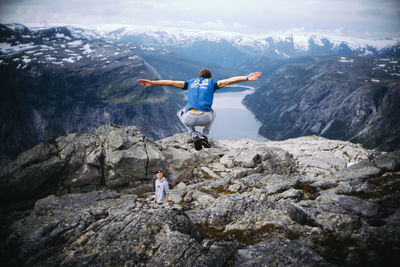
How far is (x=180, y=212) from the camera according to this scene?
1066 centimetres

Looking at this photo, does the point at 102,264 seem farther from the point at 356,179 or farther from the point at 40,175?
the point at 356,179

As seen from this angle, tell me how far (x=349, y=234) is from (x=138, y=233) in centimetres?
943

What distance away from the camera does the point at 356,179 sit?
18312 mm

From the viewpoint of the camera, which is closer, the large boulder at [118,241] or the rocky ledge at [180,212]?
the large boulder at [118,241]

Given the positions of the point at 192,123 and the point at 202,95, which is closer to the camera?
the point at 202,95

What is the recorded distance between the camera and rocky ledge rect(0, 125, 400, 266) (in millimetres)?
8648

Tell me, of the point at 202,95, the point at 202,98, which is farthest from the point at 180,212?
the point at 202,95

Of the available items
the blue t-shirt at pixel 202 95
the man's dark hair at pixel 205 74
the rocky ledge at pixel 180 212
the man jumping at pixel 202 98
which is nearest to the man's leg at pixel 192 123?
the man jumping at pixel 202 98

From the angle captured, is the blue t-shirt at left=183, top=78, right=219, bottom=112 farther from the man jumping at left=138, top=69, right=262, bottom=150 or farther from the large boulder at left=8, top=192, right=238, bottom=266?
the large boulder at left=8, top=192, right=238, bottom=266

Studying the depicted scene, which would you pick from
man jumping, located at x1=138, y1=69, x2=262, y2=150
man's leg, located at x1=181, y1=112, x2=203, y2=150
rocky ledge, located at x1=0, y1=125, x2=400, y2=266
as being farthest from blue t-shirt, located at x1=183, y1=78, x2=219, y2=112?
rocky ledge, located at x1=0, y1=125, x2=400, y2=266

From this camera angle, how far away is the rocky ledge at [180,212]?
340 inches

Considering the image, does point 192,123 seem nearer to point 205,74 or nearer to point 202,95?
point 202,95

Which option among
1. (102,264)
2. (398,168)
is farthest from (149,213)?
(398,168)

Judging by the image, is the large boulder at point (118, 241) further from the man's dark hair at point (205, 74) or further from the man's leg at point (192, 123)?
the man's dark hair at point (205, 74)
